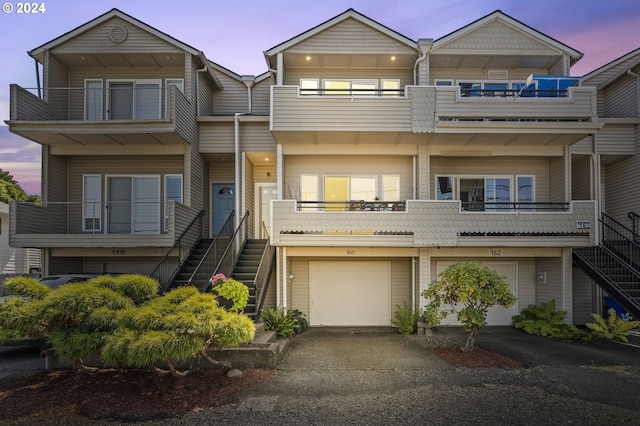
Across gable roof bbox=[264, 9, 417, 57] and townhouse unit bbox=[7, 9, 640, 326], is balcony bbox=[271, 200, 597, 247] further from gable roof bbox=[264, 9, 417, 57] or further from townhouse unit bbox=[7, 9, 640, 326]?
gable roof bbox=[264, 9, 417, 57]

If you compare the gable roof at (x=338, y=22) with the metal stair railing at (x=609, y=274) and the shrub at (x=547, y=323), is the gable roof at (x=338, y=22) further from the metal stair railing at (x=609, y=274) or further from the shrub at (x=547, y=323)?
the shrub at (x=547, y=323)

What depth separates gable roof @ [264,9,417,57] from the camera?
12.4 metres

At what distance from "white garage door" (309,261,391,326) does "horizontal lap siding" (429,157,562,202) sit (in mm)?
3974

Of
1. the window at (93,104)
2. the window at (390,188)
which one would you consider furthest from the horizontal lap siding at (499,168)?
the window at (93,104)

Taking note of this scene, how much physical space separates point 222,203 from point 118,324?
8418 mm

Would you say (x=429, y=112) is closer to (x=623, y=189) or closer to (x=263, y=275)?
(x=263, y=275)

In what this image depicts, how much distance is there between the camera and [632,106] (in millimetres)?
12922

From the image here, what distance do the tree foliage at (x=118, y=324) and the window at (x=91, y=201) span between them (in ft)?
21.4

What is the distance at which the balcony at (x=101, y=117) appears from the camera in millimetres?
11516

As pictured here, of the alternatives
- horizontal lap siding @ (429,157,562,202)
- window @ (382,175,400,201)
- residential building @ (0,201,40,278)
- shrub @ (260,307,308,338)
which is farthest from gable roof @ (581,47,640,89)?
residential building @ (0,201,40,278)

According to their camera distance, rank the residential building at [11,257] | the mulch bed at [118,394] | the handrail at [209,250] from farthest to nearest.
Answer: the residential building at [11,257], the handrail at [209,250], the mulch bed at [118,394]

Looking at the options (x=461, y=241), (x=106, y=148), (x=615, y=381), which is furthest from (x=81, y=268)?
(x=615, y=381)

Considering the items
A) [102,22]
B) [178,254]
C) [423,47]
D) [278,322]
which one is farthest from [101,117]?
[423,47]

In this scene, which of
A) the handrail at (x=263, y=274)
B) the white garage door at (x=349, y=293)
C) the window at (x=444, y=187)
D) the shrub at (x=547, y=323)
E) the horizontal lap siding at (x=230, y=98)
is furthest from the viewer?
the horizontal lap siding at (x=230, y=98)
